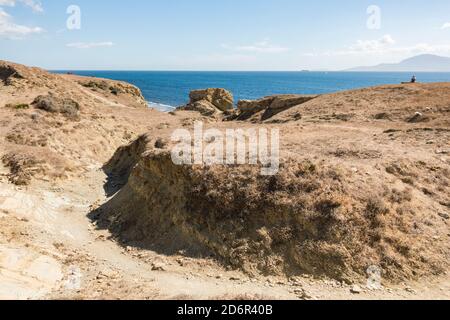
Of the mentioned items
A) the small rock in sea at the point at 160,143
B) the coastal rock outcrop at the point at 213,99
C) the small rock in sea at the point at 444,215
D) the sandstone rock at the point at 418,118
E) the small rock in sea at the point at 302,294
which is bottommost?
the small rock in sea at the point at 302,294

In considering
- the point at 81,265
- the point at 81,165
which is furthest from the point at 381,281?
the point at 81,165

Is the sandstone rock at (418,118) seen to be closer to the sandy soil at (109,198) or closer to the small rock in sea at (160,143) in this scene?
the sandy soil at (109,198)

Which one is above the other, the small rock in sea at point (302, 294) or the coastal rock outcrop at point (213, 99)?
the coastal rock outcrop at point (213, 99)

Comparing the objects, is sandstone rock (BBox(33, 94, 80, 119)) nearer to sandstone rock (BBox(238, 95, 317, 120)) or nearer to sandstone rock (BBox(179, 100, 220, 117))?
sandstone rock (BBox(238, 95, 317, 120))

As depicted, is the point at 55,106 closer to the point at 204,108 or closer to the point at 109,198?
the point at 109,198

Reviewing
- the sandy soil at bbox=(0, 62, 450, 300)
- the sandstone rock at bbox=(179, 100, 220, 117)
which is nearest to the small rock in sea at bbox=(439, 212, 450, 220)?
the sandy soil at bbox=(0, 62, 450, 300)

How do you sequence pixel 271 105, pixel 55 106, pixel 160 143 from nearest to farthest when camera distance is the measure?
pixel 160 143 → pixel 55 106 → pixel 271 105

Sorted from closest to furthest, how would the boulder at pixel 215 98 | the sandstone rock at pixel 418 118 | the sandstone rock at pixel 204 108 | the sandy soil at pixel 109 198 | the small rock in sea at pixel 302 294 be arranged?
1. the small rock in sea at pixel 302 294
2. the sandy soil at pixel 109 198
3. the sandstone rock at pixel 418 118
4. the sandstone rock at pixel 204 108
5. the boulder at pixel 215 98

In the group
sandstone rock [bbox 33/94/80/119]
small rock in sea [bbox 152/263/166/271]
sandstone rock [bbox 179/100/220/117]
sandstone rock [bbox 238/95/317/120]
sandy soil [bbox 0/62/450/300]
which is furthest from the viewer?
sandstone rock [bbox 179/100/220/117]

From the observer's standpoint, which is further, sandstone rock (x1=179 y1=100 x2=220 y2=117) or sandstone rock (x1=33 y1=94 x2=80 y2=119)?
sandstone rock (x1=179 y1=100 x2=220 y2=117)

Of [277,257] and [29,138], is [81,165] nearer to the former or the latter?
[29,138]

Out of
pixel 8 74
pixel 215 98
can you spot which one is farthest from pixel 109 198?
pixel 215 98

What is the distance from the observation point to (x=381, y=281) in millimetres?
10266

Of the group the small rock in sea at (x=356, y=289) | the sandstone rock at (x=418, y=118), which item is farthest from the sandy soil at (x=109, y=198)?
the sandstone rock at (x=418, y=118)
